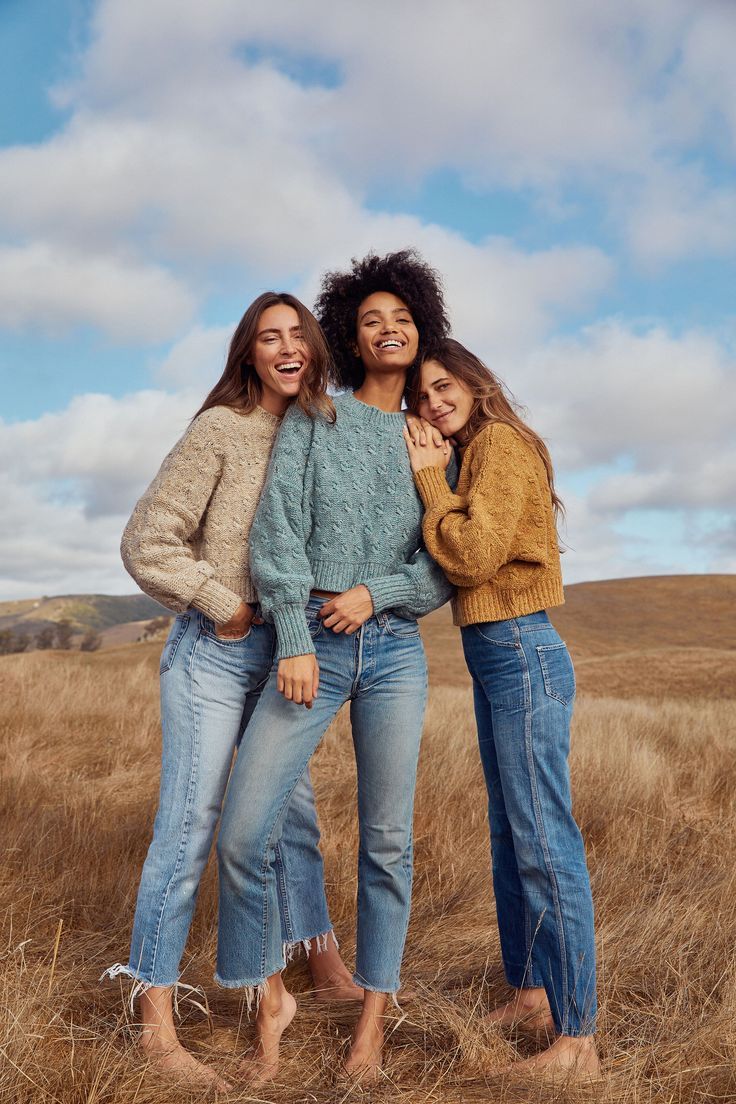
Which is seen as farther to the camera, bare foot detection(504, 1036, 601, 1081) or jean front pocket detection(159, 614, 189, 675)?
jean front pocket detection(159, 614, 189, 675)

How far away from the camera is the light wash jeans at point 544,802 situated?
2.91 metres

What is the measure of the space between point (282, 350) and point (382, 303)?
51 cm

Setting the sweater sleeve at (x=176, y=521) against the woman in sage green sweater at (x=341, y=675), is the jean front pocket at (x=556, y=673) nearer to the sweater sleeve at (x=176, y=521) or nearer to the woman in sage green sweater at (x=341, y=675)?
the woman in sage green sweater at (x=341, y=675)

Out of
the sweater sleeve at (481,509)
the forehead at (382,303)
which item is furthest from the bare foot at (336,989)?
the forehead at (382,303)

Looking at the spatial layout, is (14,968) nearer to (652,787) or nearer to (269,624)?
(269,624)

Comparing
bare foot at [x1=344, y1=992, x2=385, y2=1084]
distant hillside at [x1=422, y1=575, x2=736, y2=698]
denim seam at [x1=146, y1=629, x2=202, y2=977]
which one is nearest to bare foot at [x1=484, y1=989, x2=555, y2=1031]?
bare foot at [x1=344, y1=992, x2=385, y2=1084]

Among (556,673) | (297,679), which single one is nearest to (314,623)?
(297,679)

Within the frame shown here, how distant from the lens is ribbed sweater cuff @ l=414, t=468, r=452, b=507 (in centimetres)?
299

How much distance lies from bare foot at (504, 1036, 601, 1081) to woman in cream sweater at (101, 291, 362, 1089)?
3.52 feet

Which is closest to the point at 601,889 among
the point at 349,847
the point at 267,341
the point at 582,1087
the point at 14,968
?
the point at 349,847

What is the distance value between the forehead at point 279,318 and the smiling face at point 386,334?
0.31 meters

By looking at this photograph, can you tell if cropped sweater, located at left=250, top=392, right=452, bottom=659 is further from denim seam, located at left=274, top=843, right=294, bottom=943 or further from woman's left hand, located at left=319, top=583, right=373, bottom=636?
denim seam, located at left=274, top=843, right=294, bottom=943

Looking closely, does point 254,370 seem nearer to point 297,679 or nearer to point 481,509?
point 481,509

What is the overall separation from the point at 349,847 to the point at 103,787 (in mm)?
2001
